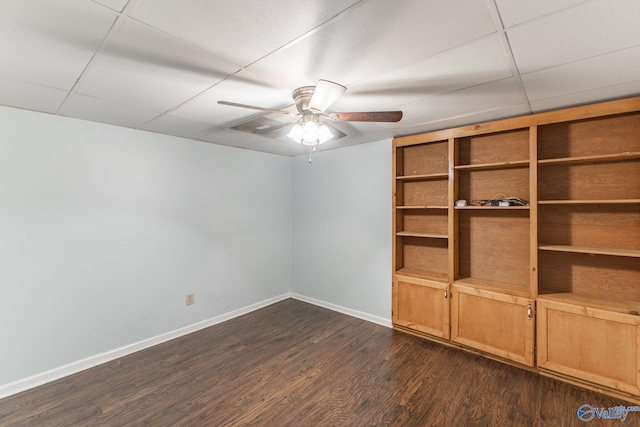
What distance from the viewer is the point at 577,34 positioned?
4.60ft

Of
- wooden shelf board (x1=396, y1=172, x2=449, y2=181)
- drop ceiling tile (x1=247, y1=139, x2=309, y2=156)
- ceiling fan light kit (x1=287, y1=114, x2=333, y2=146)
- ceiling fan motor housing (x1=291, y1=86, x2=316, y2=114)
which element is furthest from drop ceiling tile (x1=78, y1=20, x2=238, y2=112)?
wooden shelf board (x1=396, y1=172, x2=449, y2=181)

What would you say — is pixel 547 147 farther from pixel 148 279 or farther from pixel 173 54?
pixel 148 279

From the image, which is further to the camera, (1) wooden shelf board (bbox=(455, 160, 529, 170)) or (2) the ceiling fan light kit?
(1) wooden shelf board (bbox=(455, 160, 529, 170))

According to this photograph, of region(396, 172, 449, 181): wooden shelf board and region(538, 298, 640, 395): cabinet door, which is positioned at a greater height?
region(396, 172, 449, 181): wooden shelf board

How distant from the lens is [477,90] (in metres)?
2.11

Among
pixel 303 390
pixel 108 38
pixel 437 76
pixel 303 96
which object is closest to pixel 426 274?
pixel 303 390

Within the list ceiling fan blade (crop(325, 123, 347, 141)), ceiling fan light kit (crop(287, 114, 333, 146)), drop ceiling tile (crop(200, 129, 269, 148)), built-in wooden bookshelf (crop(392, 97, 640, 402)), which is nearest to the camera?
ceiling fan light kit (crop(287, 114, 333, 146))

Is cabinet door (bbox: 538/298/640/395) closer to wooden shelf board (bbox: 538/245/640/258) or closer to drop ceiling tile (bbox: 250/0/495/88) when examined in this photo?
wooden shelf board (bbox: 538/245/640/258)

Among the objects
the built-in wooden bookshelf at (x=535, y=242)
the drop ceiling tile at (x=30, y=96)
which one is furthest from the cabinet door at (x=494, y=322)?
the drop ceiling tile at (x=30, y=96)

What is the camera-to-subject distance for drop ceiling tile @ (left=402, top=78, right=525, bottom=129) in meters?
2.08

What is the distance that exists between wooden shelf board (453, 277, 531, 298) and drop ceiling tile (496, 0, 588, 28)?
2353 millimetres

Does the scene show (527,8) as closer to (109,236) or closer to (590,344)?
(590,344)

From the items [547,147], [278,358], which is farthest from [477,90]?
[278,358]

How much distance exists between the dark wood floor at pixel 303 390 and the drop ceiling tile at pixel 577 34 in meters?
2.39
